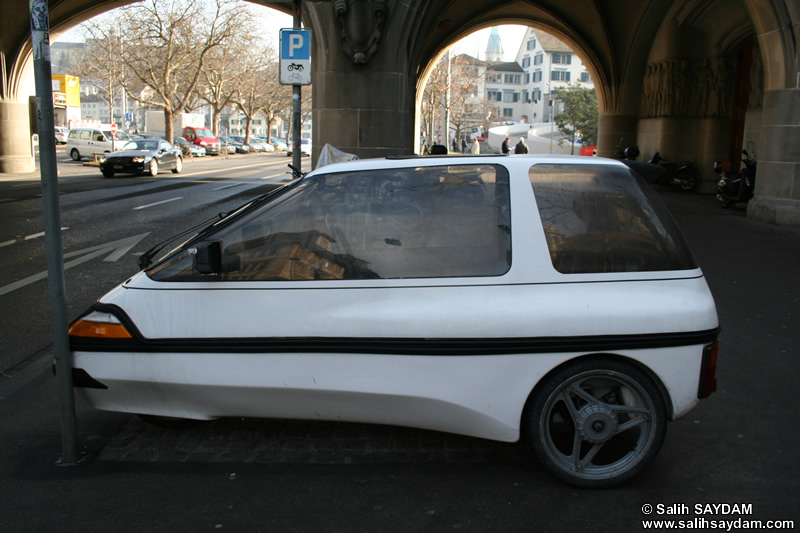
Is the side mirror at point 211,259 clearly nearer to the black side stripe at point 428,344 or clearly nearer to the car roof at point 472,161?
the black side stripe at point 428,344

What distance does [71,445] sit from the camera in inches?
144

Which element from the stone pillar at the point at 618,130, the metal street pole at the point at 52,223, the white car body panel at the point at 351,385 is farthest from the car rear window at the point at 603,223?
the stone pillar at the point at 618,130

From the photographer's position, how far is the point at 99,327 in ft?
11.8

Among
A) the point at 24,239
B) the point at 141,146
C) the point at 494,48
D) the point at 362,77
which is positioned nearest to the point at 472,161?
the point at 24,239

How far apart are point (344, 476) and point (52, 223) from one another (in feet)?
6.52

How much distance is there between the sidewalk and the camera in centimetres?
316

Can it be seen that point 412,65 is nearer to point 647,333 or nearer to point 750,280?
point 750,280

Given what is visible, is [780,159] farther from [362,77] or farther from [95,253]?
[95,253]

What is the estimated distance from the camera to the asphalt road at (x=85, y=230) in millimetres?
6867

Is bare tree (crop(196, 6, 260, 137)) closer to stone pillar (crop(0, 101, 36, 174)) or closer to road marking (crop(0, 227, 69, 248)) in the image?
stone pillar (crop(0, 101, 36, 174))

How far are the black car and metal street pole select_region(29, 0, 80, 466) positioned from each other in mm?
25533

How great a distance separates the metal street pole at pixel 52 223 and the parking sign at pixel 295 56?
5.52 metres

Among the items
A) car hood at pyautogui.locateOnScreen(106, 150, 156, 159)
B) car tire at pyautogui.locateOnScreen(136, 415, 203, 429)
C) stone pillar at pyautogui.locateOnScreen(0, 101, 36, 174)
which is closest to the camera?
car tire at pyautogui.locateOnScreen(136, 415, 203, 429)

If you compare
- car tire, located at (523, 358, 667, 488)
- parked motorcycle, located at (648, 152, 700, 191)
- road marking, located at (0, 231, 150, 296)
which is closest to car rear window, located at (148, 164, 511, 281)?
car tire, located at (523, 358, 667, 488)
